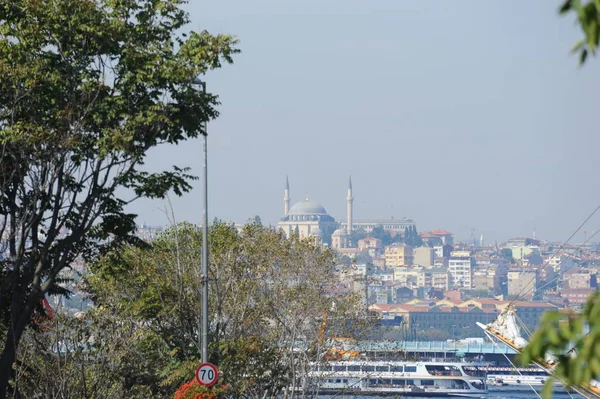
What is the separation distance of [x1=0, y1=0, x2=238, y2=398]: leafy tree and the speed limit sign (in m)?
3.18

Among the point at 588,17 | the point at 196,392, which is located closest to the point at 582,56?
the point at 588,17

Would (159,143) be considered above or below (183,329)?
above

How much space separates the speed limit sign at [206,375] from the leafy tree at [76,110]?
318 centimetres

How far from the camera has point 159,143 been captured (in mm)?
12500

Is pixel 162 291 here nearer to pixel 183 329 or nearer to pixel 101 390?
pixel 183 329

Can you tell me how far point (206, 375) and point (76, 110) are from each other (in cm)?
485

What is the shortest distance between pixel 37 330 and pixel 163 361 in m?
6.98

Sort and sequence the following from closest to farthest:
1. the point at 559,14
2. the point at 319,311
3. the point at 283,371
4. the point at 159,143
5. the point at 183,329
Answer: the point at 559,14, the point at 159,143, the point at 183,329, the point at 283,371, the point at 319,311

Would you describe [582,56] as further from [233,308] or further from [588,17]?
[233,308]

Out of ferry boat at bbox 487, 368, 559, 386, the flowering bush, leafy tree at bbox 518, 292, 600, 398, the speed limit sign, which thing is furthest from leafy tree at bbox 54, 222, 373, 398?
ferry boat at bbox 487, 368, 559, 386

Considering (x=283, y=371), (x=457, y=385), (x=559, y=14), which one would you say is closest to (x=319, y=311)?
(x=283, y=371)

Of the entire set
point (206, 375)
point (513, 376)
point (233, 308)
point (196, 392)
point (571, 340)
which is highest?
point (571, 340)

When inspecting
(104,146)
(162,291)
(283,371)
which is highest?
(104,146)

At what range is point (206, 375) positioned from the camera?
1545 centimetres
